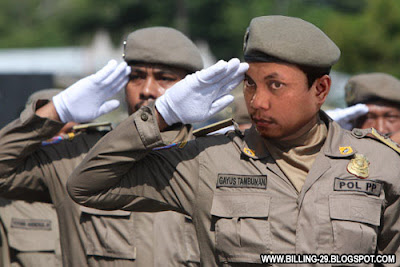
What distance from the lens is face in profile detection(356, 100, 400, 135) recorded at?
17.7 feet

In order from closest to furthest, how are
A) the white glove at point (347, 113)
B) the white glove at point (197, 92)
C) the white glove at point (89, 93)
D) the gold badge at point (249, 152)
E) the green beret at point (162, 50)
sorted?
the white glove at point (197, 92), the gold badge at point (249, 152), the white glove at point (89, 93), the green beret at point (162, 50), the white glove at point (347, 113)

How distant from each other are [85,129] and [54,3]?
81.4 metres

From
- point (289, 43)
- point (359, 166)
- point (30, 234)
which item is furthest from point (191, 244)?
point (30, 234)

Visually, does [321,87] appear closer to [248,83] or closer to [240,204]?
[248,83]

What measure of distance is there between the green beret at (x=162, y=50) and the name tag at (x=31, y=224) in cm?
162

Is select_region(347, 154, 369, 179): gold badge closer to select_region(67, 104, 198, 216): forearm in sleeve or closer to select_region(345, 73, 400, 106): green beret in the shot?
select_region(67, 104, 198, 216): forearm in sleeve

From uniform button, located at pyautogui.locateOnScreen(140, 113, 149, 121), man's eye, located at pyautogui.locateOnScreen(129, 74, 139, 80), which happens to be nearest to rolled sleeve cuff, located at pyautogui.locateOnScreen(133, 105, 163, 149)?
uniform button, located at pyautogui.locateOnScreen(140, 113, 149, 121)

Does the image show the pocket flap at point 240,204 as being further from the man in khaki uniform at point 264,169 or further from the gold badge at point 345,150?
the gold badge at point 345,150

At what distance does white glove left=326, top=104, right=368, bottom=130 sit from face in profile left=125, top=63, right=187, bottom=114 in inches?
41.3

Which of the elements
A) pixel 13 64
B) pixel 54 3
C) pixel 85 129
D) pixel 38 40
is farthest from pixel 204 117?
pixel 54 3

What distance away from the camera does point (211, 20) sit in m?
52.0

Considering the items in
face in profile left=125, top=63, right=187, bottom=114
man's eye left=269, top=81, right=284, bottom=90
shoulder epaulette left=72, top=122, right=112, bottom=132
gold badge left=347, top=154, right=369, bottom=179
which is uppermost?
man's eye left=269, top=81, right=284, bottom=90

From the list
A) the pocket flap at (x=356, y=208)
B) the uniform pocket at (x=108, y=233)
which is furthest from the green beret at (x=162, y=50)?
the pocket flap at (x=356, y=208)

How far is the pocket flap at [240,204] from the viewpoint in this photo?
3.20 m
